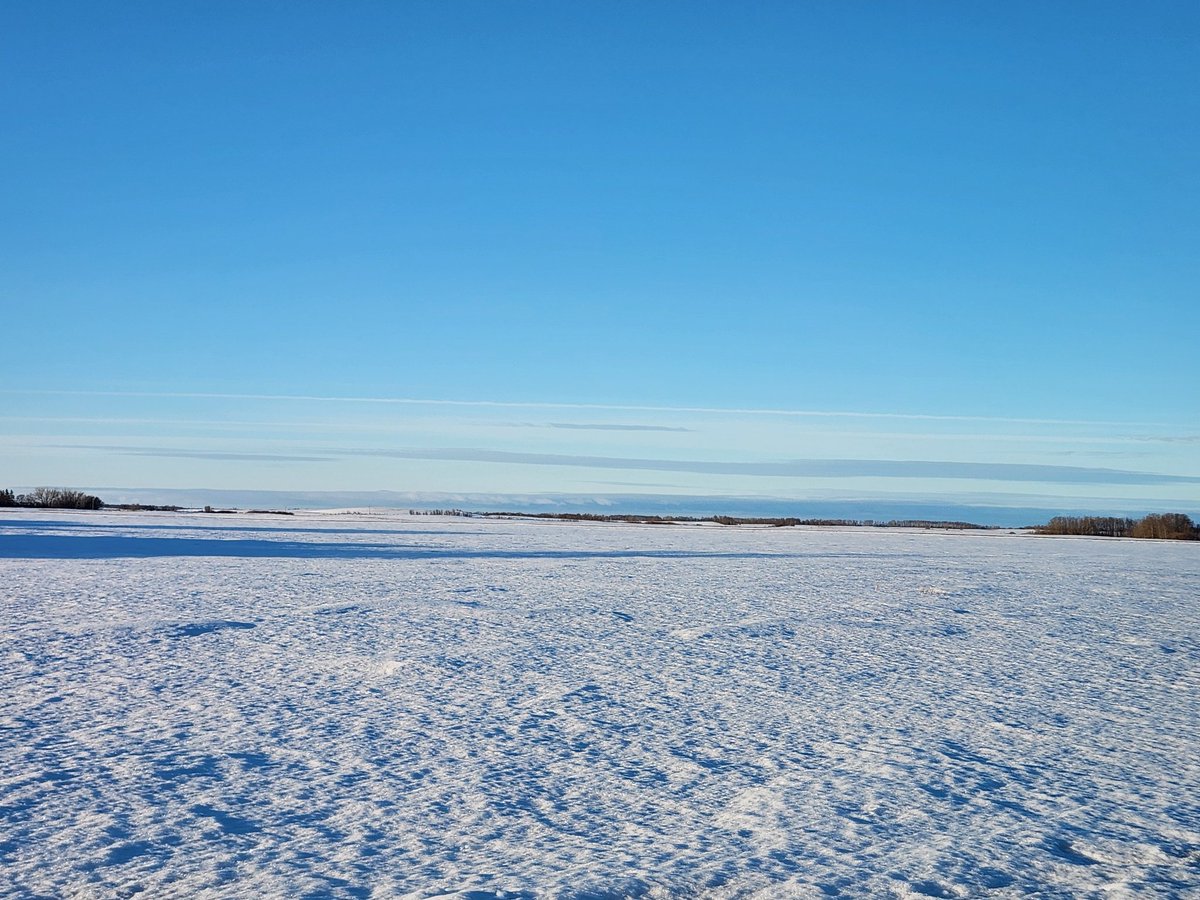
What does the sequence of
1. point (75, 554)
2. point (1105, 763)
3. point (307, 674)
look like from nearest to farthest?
point (1105, 763)
point (307, 674)
point (75, 554)

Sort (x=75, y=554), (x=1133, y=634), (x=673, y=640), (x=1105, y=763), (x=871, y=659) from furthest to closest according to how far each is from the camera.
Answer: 1. (x=75, y=554)
2. (x=1133, y=634)
3. (x=673, y=640)
4. (x=871, y=659)
5. (x=1105, y=763)

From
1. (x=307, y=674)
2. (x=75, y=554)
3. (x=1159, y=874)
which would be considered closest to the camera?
(x=1159, y=874)

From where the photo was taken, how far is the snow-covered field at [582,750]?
2.89 meters

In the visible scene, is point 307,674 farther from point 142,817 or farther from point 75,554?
point 75,554

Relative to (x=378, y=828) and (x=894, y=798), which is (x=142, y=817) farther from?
(x=894, y=798)

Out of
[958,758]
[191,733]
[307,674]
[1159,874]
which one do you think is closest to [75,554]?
[307,674]

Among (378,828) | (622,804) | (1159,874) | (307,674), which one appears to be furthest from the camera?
(307,674)

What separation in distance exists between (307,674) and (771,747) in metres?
2.85

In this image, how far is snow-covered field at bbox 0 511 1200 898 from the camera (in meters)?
2.89

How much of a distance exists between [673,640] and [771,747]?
2932mm

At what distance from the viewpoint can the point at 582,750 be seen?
13.5 ft

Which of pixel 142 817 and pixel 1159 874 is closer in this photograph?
pixel 1159 874

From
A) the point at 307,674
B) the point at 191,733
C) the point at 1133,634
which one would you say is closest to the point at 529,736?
the point at 191,733

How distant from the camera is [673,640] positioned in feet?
23.5
